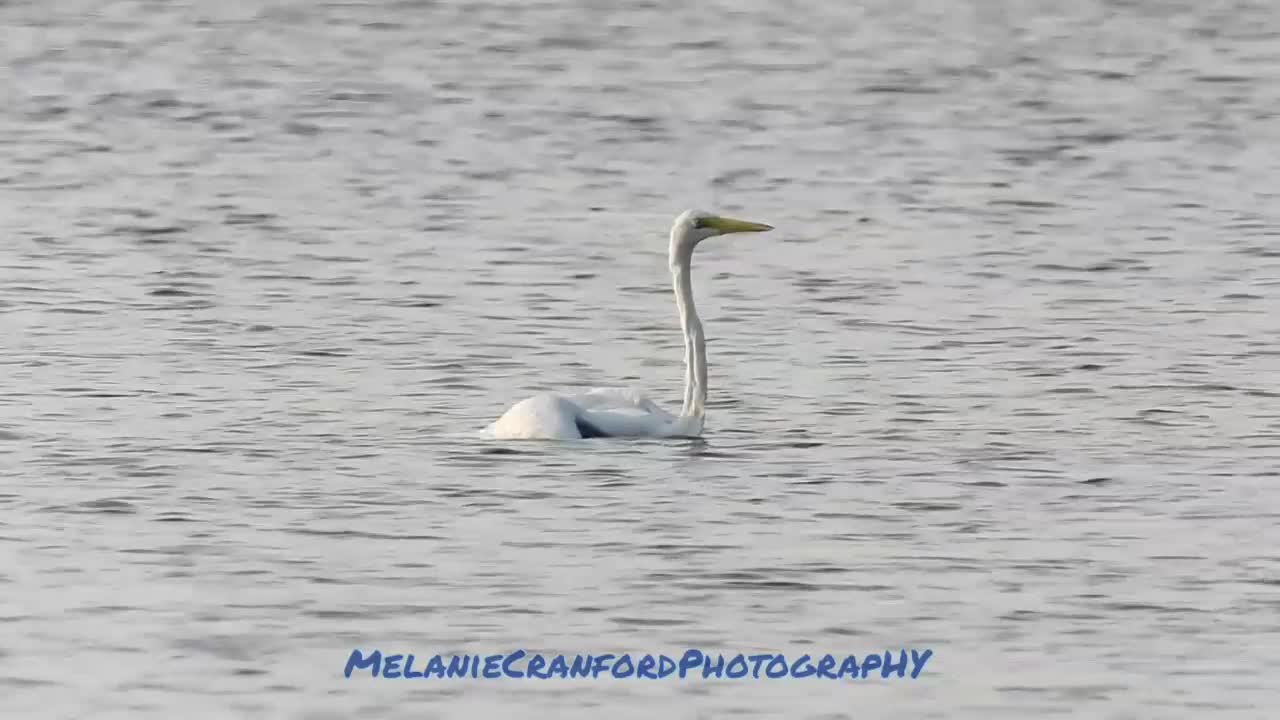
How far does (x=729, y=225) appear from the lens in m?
17.2

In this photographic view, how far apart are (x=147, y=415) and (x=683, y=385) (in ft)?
11.5

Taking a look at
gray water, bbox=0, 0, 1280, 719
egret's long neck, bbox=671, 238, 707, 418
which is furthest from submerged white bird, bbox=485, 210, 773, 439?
gray water, bbox=0, 0, 1280, 719

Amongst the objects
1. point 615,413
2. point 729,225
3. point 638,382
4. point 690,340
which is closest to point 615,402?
point 615,413

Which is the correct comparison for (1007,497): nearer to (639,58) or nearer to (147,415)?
(147,415)

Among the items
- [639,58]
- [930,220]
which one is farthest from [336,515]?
[639,58]

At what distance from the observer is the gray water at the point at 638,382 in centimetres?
1170

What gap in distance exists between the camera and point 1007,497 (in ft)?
47.9

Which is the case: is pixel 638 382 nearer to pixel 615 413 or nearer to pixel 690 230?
pixel 690 230

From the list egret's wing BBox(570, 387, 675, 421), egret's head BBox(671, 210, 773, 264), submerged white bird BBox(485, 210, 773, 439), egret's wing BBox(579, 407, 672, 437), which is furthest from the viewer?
egret's head BBox(671, 210, 773, 264)

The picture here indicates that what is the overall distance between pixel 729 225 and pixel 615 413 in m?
1.43

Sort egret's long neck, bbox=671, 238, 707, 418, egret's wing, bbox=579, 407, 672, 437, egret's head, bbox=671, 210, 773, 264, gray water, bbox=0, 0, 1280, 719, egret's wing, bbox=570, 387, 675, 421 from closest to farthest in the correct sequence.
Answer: gray water, bbox=0, 0, 1280, 719
egret's wing, bbox=579, 407, 672, 437
egret's wing, bbox=570, 387, 675, 421
egret's long neck, bbox=671, 238, 707, 418
egret's head, bbox=671, 210, 773, 264

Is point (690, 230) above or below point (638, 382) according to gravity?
above

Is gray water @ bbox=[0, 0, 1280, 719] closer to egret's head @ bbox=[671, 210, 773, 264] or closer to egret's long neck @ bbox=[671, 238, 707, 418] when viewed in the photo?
egret's long neck @ bbox=[671, 238, 707, 418]

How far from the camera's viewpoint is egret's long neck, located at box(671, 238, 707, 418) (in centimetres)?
1661
